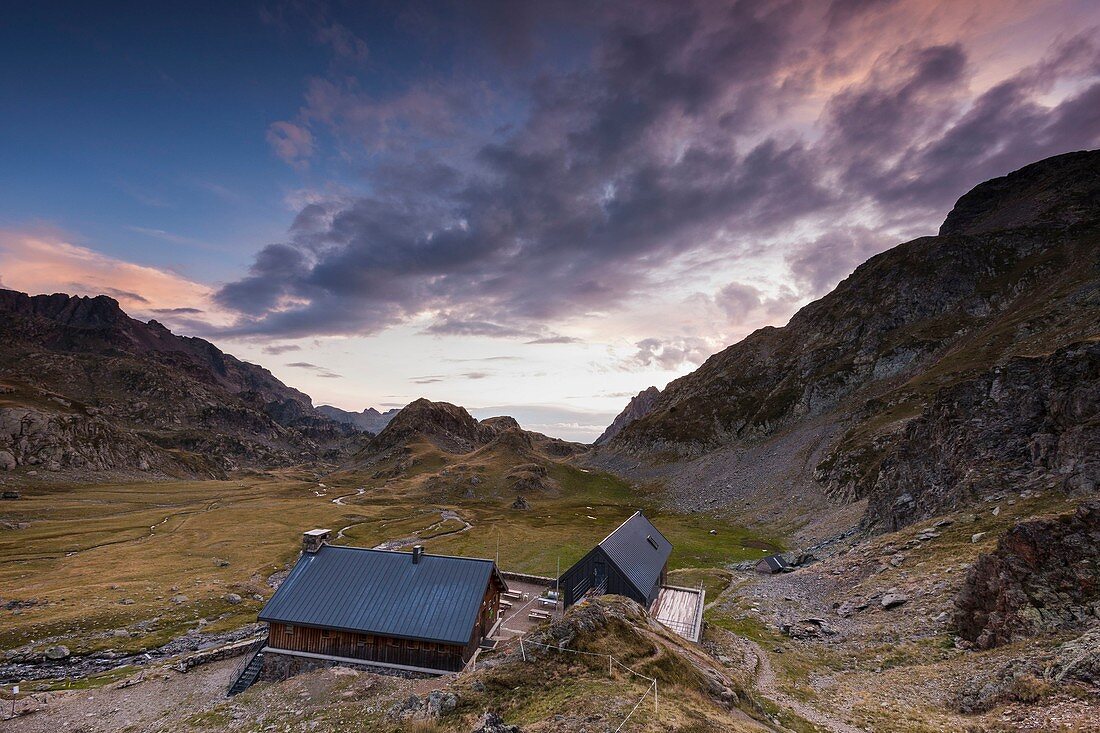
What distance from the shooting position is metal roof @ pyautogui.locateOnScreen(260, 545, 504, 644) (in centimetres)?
3678

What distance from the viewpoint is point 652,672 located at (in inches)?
767

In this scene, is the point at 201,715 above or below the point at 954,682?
below

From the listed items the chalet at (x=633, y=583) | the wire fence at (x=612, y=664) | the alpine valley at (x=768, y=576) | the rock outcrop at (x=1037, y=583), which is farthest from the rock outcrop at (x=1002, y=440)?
the wire fence at (x=612, y=664)

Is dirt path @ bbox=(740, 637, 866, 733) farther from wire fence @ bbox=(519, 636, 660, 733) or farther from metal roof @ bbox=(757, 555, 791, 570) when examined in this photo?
metal roof @ bbox=(757, 555, 791, 570)

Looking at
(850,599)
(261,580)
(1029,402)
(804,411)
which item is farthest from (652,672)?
(804,411)

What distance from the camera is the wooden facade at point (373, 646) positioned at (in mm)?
36250

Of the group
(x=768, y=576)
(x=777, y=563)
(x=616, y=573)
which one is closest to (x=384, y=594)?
(x=616, y=573)

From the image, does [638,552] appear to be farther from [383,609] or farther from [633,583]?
[383,609]

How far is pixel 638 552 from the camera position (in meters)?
47.4

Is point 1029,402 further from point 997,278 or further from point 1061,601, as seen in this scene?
point 997,278

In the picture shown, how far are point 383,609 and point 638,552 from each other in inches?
952

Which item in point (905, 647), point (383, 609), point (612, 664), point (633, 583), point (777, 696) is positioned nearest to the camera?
point (612, 664)

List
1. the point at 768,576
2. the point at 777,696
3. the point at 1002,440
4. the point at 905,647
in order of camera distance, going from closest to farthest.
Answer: the point at 777,696, the point at 905,647, the point at 1002,440, the point at 768,576

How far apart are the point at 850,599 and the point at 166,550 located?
109m
